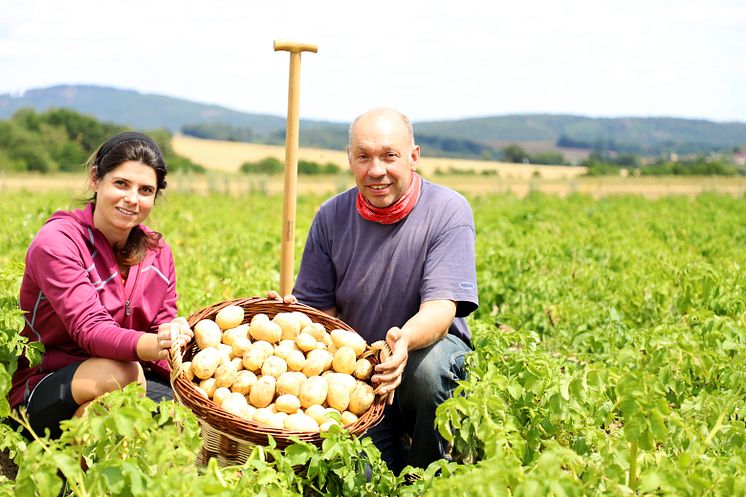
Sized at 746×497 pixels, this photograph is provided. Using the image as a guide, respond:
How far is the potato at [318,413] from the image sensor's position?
9.55 feet

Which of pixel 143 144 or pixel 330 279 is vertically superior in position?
pixel 143 144

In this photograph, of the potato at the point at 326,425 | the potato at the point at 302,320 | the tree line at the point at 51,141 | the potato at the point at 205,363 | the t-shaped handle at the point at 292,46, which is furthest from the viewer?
the tree line at the point at 51,141

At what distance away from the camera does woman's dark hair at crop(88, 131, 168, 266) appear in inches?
131

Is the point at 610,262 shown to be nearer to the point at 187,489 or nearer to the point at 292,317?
the point at 292,317

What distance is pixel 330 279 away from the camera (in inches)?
150

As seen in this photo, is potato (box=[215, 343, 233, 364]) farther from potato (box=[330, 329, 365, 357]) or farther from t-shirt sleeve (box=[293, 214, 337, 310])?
t-shirt sleeve (box=[293, 214, 337, 310])

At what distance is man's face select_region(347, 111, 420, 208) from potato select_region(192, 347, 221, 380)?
102cm

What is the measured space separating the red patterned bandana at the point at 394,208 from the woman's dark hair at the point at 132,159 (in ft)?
3.11

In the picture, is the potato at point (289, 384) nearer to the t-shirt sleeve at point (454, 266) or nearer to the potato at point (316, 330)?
the potato at point (316, 330)

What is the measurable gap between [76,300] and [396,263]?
141cm

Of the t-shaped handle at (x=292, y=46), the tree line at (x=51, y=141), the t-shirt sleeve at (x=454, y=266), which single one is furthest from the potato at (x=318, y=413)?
the tree line at (x=51, y=141)

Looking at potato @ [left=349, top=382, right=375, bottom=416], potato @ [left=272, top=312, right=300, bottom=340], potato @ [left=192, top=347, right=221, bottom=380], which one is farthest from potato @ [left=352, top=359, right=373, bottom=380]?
potato @ [left=192, top=347, right=221, bottom=380]

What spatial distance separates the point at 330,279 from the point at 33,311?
137 centimetres

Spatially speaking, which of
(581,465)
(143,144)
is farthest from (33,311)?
(581,465)
